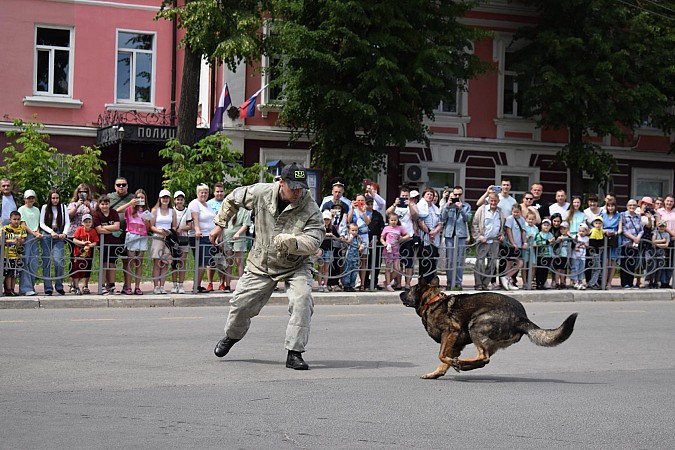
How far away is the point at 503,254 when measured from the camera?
20469 millimetres

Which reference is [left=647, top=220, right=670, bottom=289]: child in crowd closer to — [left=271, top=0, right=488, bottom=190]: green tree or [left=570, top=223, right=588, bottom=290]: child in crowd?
[left=570, top=223, right=588, bottom=290]: child in crowd

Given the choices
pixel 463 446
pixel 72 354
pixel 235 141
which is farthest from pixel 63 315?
pixel 235 141

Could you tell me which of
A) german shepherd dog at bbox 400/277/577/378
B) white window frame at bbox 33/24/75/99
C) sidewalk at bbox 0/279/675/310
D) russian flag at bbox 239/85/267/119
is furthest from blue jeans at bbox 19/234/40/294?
white window frame at bbox 33/24/75/99

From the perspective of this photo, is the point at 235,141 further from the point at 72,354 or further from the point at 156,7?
the point at 72,354

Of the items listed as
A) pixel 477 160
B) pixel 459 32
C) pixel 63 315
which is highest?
pixel 459 32

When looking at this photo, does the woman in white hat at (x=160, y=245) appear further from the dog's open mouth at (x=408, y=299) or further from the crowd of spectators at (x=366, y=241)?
the dog's open mouth at (x=408, y=299)

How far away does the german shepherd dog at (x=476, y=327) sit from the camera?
9375 mm

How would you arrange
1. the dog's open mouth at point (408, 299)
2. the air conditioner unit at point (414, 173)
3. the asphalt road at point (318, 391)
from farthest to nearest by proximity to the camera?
1. the air conditioner unit at point (414, 173)
2. the dog's open mouth at point (408, 299)
3. the asphalt road at point (318, 391)

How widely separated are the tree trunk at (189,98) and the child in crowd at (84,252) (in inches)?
400

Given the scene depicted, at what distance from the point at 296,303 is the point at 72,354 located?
2.49 m

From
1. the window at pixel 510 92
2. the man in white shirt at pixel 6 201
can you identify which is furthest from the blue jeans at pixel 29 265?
the window at pixel 510 92

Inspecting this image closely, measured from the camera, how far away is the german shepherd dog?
9.38m

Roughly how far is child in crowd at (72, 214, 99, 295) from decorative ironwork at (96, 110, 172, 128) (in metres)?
13.5

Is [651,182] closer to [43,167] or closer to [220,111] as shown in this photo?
[220,111]
